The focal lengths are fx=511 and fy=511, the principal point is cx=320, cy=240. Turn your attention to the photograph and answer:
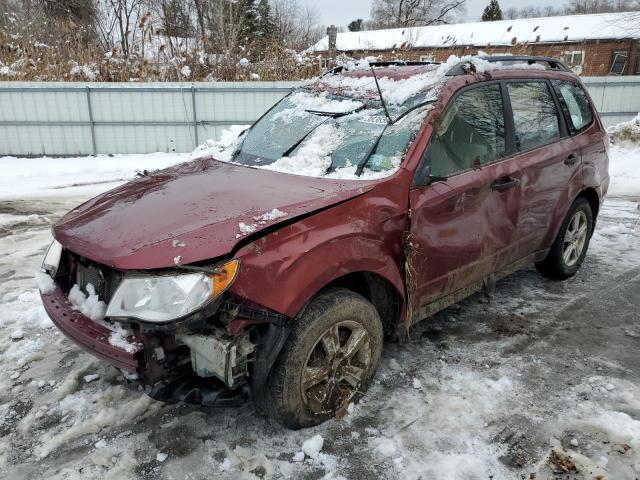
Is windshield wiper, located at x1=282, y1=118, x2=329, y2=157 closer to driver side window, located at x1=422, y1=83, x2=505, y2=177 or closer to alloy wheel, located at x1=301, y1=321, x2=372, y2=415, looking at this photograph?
driver side window, located at x1=422, y1=83, x2=505, y2=177

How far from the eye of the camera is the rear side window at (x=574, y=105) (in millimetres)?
4379

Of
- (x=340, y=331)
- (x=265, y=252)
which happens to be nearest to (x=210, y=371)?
(x=265, y=252)

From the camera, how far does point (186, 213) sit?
265 centimetres

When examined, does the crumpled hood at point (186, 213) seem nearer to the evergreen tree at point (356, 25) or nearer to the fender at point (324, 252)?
the fender at point (324, 252)

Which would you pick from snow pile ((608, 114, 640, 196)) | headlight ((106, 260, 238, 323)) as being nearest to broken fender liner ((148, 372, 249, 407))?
headlight ((106, 260, 238, 323))

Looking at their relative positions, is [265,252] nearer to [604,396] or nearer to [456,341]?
[456,341]

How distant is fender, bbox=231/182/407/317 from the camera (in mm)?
2389

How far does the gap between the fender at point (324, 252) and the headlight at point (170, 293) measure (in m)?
0.08

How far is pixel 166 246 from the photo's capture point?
7.75ft

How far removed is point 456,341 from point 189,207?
2.21 metres

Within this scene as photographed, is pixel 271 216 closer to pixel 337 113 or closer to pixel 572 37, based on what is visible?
pixel 337 113

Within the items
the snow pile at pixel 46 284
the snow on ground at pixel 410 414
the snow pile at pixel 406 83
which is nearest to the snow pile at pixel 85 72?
the snow on ground at pixel 410 414

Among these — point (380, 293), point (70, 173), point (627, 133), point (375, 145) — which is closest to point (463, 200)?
point (375, 145)

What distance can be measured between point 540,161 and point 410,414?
2.23 meters
